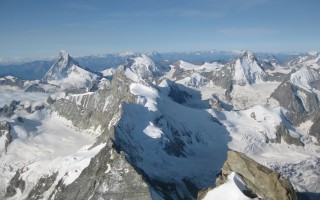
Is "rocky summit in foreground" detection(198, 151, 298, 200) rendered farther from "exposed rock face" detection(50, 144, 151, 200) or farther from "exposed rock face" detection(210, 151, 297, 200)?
"exposed rock face" detection(50, 144, 151, 200)

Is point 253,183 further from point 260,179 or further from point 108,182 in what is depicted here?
point 108,182

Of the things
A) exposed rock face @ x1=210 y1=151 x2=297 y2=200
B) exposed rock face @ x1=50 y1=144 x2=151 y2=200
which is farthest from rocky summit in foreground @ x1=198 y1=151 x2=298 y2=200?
exposed rock face @ x1=50 y1=144 x2=151 y2=200

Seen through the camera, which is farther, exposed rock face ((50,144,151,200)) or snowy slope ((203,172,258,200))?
exposed rock face ((50,144,151,200))

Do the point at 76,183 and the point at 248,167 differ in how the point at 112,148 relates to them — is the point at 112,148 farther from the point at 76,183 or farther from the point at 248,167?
the point at 248,167

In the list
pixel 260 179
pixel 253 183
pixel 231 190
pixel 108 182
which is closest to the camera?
pixel 231 190

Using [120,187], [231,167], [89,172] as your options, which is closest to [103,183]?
[120,187]

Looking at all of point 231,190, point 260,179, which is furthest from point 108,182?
point 260,179

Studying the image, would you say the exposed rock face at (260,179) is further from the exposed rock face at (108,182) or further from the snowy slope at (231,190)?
the exposed rock face at (108,182)

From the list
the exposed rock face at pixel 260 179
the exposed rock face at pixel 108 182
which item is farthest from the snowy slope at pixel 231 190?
the exposed rock face at pixel 108 182

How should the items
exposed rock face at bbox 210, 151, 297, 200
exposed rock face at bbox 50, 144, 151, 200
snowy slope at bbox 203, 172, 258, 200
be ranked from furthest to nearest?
exposed rock face at bbox 50, 144, 151, 200 < exposed rock face at bbox 210, 151, 297, 200 < snowy slope at bbox 203, 172, 258, 200

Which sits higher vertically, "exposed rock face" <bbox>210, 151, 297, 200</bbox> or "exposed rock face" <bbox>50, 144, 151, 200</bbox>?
"exposed rock face" <bbox>210, 151, 297, 200</bbox>
